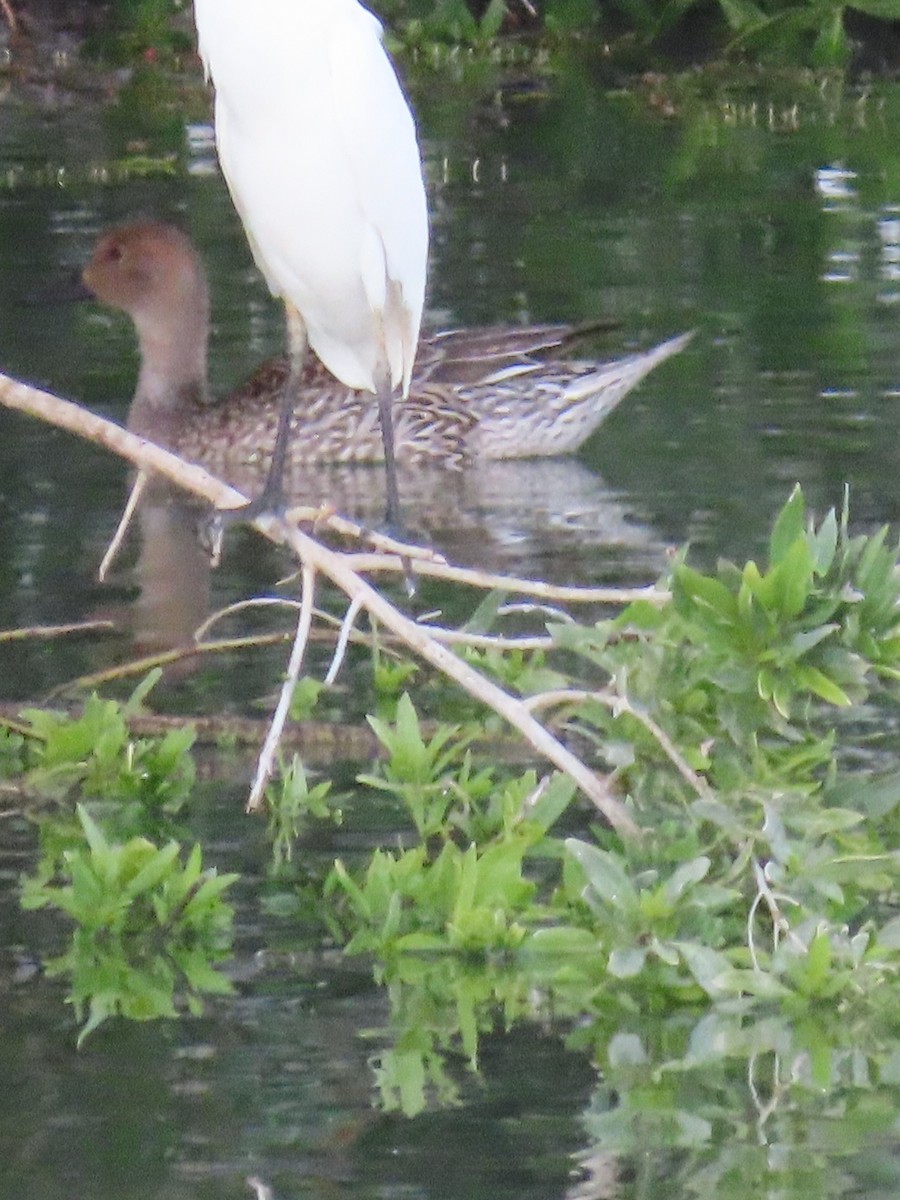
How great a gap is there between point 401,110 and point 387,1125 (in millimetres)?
2805

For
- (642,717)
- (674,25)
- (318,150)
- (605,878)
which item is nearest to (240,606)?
(318,150)

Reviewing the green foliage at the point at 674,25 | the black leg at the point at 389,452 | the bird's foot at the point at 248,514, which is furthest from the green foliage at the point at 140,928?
the green foliage at the point at 674,25

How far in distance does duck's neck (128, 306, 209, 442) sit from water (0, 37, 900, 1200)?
0.33m

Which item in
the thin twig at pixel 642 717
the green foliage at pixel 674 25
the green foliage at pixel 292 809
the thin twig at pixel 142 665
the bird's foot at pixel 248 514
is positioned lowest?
the green foliage at pixel 292 809

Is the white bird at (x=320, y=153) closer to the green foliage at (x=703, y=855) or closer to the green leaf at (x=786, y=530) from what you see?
the green foliage at (x=703, y=855)

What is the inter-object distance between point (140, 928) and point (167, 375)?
18.2 feet

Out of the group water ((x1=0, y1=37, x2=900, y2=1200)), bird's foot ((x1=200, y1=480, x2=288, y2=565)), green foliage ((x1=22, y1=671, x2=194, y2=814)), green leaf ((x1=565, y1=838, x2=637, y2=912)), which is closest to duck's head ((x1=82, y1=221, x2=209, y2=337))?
water ((x1=0, y1=37, x2=900, y2=1200))

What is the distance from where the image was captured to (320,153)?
248 inches

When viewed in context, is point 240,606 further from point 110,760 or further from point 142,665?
point 142,665

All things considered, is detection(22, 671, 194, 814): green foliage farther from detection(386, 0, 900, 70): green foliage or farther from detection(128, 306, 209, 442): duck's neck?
detection(386, 0, 900, 70): green foliage

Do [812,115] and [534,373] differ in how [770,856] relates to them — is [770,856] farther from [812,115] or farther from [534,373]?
[812,115]

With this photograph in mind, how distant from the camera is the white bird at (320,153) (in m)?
6.17

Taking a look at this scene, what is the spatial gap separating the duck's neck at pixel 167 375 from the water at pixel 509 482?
12.8 inches

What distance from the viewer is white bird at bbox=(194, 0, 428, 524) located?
6.17 meters
